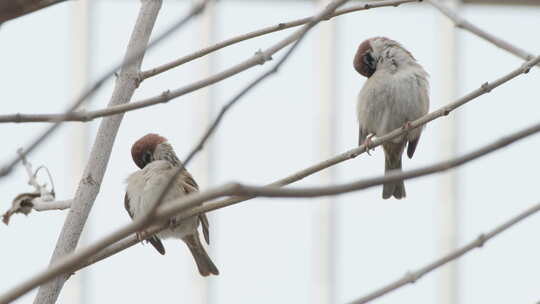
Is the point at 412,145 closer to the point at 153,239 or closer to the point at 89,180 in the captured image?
the point at 153,239

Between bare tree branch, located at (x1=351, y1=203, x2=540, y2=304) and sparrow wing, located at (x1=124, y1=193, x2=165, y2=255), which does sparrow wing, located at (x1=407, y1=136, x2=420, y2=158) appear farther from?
bare tree branch, located at (x1=351, y1=203, x2=540, y2=304)

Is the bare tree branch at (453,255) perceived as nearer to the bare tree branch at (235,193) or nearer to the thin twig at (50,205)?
the bare tree branch at (235,193)

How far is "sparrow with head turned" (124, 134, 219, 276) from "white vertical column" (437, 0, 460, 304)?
2.86 meters

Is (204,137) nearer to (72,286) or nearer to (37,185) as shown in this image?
(37,185)

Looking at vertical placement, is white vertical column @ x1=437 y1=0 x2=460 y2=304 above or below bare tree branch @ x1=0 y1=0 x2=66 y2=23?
above

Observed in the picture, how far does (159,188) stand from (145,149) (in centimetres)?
35

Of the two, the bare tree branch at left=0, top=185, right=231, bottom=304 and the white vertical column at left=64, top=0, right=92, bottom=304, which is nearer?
the bare tree branch at left=0, top=185, right=231, bottom=304

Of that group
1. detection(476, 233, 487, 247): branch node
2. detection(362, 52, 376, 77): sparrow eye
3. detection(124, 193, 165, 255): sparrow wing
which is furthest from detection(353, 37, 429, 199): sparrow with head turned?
detection(476, 233, 487, 247): branch node

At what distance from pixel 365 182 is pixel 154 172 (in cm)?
262

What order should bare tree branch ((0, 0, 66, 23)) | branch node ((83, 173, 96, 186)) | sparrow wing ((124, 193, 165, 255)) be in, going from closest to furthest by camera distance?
bare tree branch ((0, 0, 66, 23))
branch node ((83, 173, 96, 186))
sparrow wing ((124, 193, 165, 255))

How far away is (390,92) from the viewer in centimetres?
352

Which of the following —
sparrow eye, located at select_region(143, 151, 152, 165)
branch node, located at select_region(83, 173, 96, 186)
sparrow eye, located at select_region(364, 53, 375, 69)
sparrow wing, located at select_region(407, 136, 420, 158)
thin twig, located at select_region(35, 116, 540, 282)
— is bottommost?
thin twig, located at select_region(35, 116, 540, 282)

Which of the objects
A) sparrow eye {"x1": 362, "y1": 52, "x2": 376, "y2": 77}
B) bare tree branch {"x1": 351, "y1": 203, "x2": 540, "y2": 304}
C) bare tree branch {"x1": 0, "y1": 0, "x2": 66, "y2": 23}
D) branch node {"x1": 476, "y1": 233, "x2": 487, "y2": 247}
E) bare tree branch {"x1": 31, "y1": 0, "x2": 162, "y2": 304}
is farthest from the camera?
sparrow eye {"x1": 362, "y1": 52, "x2": 376, "y2": 77}

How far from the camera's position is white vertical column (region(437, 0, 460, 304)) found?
6246mm
